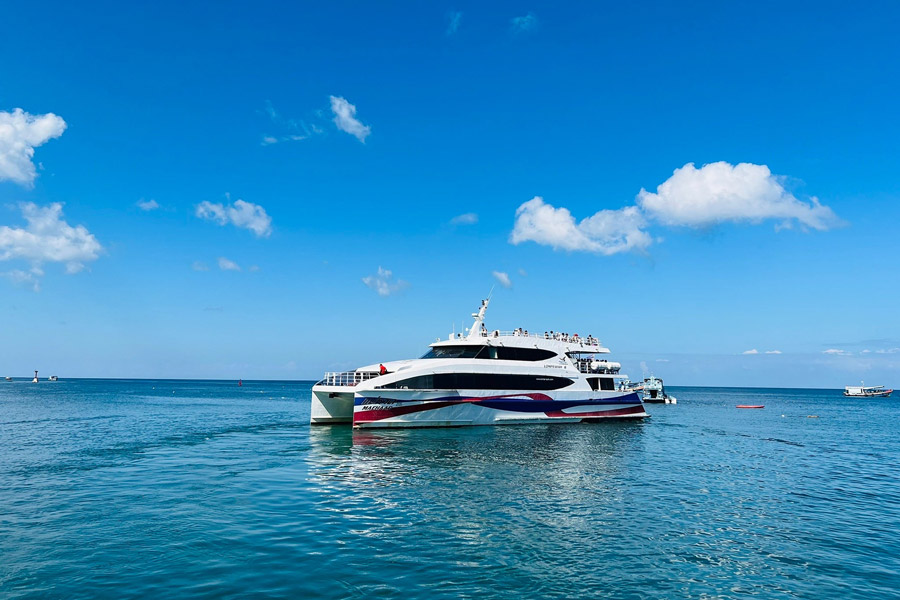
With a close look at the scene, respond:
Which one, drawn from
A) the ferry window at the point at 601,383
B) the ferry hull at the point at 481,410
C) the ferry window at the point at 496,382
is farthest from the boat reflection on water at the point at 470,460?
the ferry window at the point at 601,383

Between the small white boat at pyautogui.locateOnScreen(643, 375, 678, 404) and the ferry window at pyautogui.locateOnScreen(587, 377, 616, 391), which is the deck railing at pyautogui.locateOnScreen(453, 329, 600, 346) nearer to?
the ferry window at pyautogui.locateOnScreen(587, 377, 616, 391)

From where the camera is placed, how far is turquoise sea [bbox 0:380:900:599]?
10305 millimetres

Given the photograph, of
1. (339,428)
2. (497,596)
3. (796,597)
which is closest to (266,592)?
(497,596)

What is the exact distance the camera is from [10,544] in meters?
11.7

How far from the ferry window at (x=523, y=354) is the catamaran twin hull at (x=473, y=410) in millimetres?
2547

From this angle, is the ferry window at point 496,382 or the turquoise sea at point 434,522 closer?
the turquoise sea at point 434,522

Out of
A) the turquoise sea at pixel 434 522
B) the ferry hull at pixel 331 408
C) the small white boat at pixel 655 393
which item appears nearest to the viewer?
the turquoise sea at pixel 434 522

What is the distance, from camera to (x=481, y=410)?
1375 inches

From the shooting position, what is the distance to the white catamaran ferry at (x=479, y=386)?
3219 centimetres

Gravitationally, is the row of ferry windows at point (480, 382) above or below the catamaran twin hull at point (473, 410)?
above

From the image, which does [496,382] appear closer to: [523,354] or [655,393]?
[523,354]

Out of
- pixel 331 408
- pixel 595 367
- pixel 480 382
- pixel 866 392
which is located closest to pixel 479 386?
pixel 480 382

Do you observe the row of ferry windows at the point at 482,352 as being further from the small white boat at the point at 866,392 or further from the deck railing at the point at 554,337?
the small white boat at the point at 866,392

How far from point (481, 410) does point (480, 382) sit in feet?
6.11
